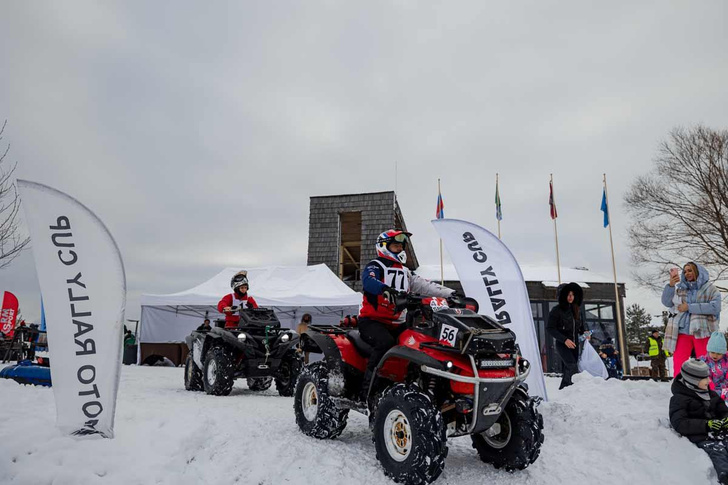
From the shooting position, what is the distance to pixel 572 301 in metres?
6.66

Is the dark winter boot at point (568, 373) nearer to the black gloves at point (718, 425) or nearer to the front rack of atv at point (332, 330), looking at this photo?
the black gloves at point (718, 425)

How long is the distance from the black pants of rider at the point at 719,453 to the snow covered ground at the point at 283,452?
6 cm

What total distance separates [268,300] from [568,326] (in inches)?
363

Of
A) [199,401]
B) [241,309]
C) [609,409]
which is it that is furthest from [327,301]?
[609,409]

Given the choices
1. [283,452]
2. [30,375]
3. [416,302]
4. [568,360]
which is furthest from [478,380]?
[30,375]

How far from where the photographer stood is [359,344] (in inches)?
171

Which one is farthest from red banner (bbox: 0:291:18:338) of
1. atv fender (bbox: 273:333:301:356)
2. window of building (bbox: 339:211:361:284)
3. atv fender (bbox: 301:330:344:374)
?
atv fender (bbox: 301:330:344:374)

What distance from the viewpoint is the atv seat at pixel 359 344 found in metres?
4.22

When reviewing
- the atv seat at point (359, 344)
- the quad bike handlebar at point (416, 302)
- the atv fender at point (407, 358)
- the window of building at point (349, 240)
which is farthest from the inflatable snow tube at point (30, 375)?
the window of building at point (349, 240)

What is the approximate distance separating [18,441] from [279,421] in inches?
96.3

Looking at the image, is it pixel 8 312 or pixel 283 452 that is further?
pixel 8 312

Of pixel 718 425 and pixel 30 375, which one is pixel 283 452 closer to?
pixel 718 425

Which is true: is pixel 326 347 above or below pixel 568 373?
above

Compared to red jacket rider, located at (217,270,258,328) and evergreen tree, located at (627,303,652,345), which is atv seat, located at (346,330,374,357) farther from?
evergreen tree, located at (627,303,652,345)
